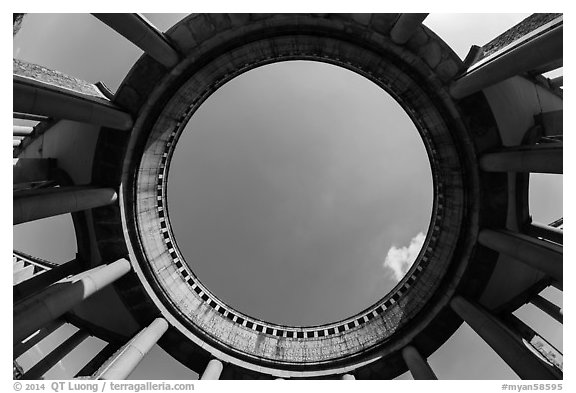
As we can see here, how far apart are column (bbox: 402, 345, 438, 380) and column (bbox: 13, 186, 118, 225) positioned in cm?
1783

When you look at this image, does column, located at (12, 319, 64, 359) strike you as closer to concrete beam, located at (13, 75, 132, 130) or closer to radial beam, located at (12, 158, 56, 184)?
radial beam, located at (12, 158, 56, 184)

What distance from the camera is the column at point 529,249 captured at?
13406mm

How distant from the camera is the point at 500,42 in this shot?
57.7 feet

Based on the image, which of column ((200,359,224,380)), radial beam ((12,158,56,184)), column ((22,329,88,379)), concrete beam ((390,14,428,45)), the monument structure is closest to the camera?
concrete beam ((390,14,428,45))

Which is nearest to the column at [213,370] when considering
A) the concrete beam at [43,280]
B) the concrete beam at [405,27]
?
the concrete beam at [43,280]

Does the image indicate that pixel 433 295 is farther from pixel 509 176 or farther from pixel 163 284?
pixel 163 284

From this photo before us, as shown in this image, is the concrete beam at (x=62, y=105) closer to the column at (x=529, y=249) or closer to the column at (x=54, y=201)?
the column at (x=54, y=201)

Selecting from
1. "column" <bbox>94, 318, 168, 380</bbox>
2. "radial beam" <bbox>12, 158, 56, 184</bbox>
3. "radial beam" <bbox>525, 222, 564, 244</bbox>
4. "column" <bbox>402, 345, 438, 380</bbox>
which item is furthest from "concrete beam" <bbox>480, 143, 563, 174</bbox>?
"radial beam" <bbox>12, 158, 56, 184</bbox>

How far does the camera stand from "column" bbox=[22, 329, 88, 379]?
17.2 m

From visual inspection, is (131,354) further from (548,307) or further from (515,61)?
(548,307)

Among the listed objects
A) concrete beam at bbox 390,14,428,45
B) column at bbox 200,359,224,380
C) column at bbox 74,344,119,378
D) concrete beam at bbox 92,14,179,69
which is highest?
concrete beam at bbox 390,14,428,45
